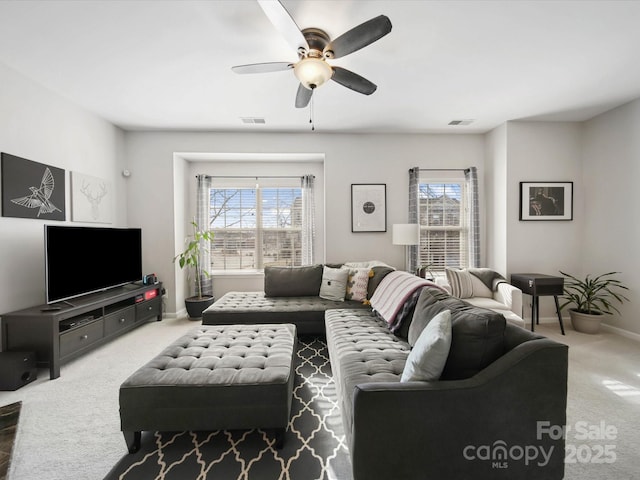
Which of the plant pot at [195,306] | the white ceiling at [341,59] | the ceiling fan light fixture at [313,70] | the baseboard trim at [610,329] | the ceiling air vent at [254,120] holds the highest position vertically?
the ceiling air vent at [254,120]

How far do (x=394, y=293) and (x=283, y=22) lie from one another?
2151 mm

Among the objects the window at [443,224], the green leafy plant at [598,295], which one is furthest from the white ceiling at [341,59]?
the green leafy plant at [598,295]

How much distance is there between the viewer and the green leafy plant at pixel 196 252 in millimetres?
4199

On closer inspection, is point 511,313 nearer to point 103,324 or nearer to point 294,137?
point 294,137

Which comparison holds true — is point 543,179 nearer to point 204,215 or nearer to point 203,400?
point 203,400

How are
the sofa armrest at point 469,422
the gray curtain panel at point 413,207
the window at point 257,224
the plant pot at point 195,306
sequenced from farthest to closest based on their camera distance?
1. the window at point 257,224
2. the gray curtain panel at point 413,207
3. the plant pot at point 195,306
4. the sofa armrest at point 469,422

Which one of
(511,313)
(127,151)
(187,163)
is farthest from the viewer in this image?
(187,163)

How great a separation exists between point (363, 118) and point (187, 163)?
9.68ft

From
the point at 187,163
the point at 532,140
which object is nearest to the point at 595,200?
the point at 532,140

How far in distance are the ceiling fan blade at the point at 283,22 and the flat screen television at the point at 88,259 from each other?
8.84 feet

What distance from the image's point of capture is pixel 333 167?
4312 mm

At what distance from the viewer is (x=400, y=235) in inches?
149

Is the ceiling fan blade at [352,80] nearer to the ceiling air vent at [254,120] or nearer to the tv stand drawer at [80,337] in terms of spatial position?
the ceiling air vent at [254,120]

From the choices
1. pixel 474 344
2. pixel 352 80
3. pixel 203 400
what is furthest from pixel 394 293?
pixel 352 80
